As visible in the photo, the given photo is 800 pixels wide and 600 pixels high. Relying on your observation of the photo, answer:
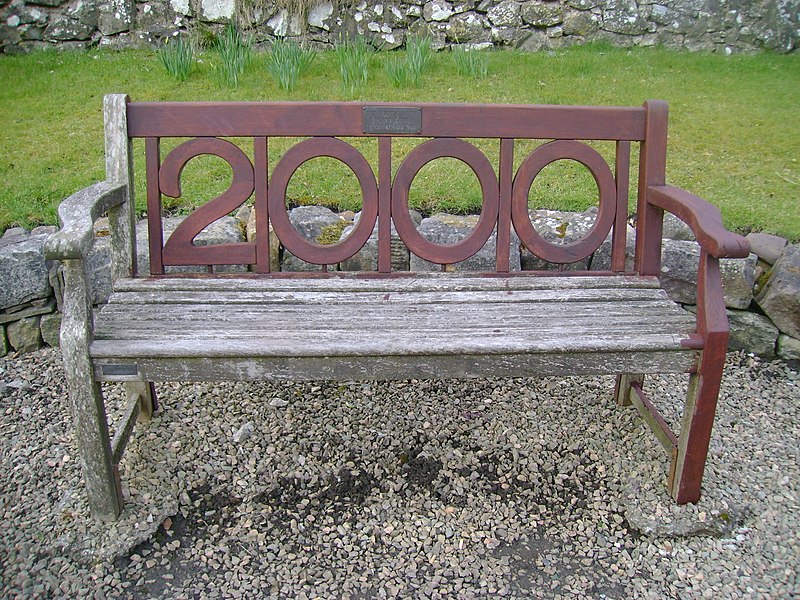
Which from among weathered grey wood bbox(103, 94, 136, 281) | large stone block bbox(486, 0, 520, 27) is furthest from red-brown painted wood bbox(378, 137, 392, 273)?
large stone block bbox(486, 0, 520, 27)

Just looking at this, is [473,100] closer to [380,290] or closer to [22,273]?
[380,290]

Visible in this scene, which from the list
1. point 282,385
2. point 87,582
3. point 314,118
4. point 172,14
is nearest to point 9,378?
point 282,385

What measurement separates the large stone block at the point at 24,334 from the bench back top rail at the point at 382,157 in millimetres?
1027

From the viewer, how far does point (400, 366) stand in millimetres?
2143

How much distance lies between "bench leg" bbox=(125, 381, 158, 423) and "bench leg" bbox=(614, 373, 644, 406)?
1.73 meters

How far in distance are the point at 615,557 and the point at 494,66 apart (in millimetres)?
3749

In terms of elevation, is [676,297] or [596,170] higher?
[596,170]

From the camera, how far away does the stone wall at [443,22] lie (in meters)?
5.40

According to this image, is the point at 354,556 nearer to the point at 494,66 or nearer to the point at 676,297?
the point at 676,297

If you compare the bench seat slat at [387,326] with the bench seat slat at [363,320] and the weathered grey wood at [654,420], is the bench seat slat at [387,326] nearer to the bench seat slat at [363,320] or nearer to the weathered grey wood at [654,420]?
the bench seat slat at [363,320]

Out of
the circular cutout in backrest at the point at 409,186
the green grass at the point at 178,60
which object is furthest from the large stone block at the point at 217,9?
the circular cutout in backrest at the point at 409,186

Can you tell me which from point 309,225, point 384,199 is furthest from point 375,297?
point 309,225

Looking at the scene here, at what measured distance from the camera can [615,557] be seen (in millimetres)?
2203

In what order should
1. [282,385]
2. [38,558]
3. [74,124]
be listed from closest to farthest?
[38,558], [282,385], [74,124]
